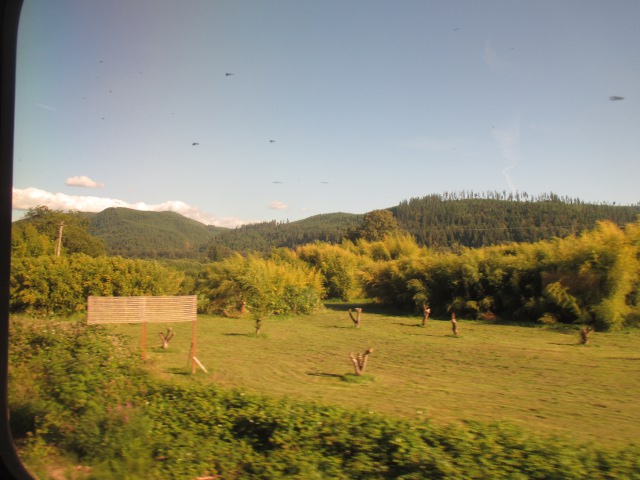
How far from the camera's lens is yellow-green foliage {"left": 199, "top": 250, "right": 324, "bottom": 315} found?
19.0 metres

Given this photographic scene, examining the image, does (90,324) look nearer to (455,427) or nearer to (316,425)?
(316,425)

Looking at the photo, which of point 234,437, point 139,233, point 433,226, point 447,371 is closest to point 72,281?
point 447,371

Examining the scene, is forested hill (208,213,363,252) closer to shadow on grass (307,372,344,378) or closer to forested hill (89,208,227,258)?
forested hill (89,208,227,258)

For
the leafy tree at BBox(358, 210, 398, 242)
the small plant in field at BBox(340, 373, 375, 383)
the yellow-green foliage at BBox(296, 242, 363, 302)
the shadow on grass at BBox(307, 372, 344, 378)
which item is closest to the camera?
the small plant in field at BBox(340, 373, 375, 383)

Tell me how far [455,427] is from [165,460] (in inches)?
89.3

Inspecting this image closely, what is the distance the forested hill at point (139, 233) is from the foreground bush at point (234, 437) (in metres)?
26.5

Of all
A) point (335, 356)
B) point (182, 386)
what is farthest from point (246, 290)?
point (182, 386)

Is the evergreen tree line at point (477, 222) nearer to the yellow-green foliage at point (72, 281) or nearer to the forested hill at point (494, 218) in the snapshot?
the forested hill at point (494, 218)

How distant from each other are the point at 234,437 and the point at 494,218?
39.4 metres

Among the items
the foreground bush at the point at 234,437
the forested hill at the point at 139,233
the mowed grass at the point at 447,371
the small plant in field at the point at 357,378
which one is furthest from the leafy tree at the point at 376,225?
the foreground bush at the point at 234,437

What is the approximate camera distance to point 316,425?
11.9 feet

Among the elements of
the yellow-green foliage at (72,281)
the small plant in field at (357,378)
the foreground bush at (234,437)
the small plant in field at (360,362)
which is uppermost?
the yellow-green foliage at (72,281)

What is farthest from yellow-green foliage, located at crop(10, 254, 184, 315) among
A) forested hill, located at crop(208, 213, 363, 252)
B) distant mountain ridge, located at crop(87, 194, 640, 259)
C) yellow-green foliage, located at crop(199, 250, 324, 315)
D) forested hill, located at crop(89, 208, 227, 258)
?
forested hill, located at crop(208, 213, 363, 252)

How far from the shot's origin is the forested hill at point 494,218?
27961mm
